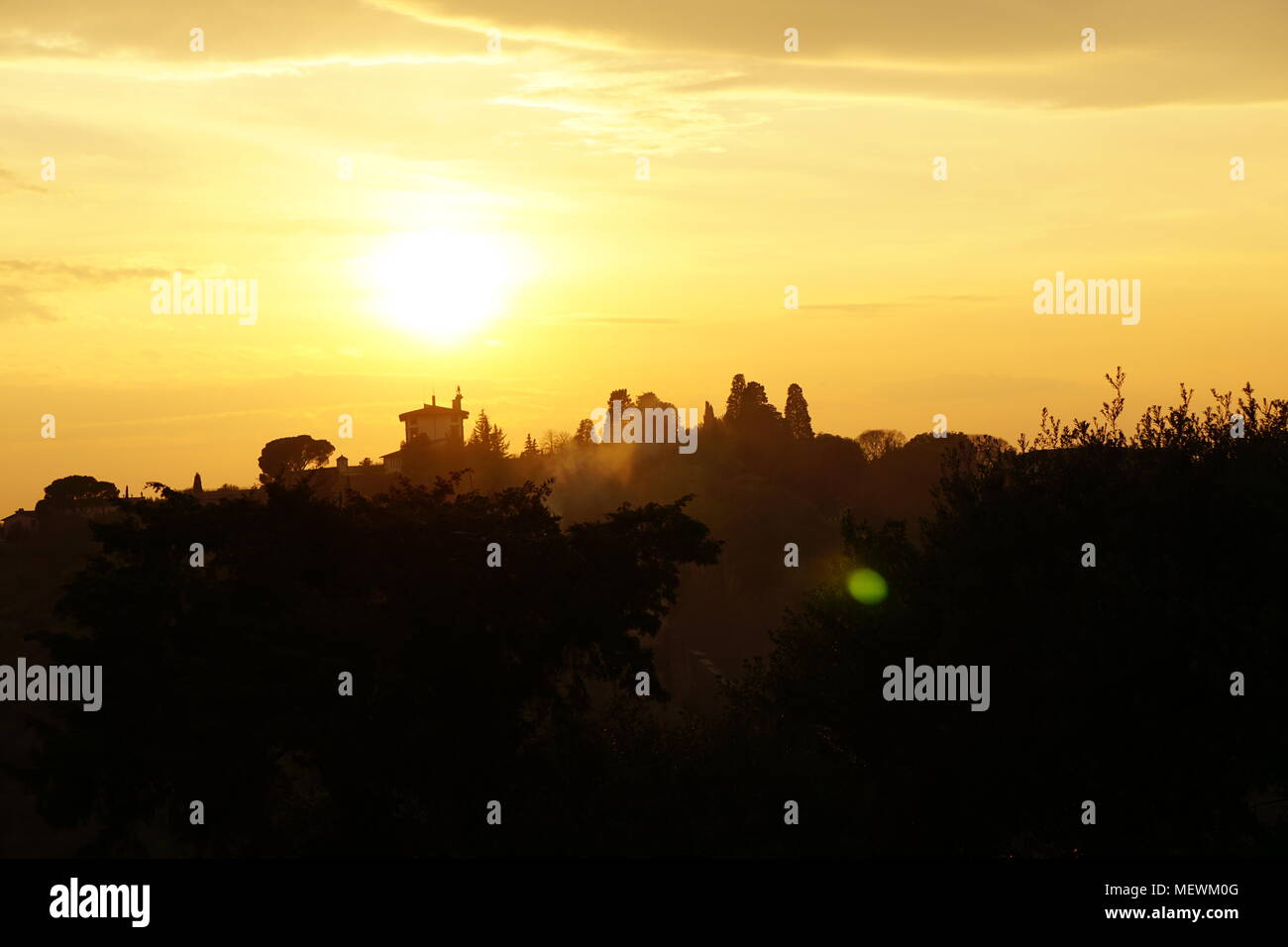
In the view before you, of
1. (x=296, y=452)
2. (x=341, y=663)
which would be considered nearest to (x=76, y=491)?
(x=296, y=452)

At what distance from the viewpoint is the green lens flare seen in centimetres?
4247

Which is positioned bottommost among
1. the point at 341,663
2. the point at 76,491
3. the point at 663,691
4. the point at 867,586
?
the point at 663,691

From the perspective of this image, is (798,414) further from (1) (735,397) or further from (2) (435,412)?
(2) (435,412)

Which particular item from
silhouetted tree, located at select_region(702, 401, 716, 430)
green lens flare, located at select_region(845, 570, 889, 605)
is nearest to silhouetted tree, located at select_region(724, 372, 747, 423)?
silhouetted tree, located at select_region(702, 401, 716, 430)

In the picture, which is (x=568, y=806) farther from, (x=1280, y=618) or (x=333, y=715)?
(x=1280, y=618)

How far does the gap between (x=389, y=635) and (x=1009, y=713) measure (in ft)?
56.3

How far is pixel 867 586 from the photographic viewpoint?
143ft

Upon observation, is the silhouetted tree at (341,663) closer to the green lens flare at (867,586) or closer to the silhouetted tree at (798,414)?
the green lens flare at (867,586)

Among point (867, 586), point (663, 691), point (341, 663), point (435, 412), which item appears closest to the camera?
point (341, 663)

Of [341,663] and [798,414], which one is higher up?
[798,414]

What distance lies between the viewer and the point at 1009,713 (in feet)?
105

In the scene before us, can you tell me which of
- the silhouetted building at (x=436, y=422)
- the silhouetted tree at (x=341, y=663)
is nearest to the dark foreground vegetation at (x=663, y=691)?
the silhouetted tree at (x=341, y=663)

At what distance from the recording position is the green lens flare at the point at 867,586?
139 feet
